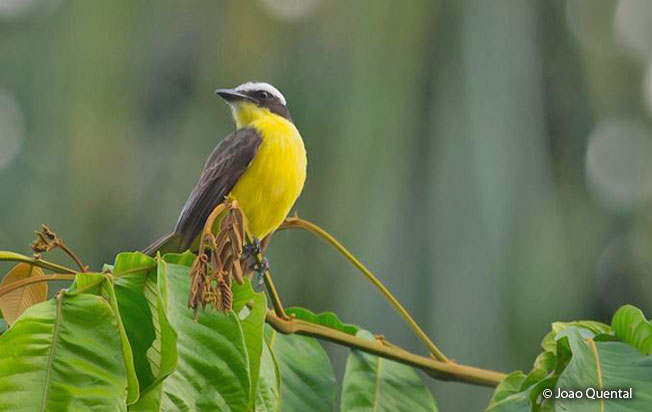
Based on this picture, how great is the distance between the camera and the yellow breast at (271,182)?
2.48m

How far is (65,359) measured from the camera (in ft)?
3.16

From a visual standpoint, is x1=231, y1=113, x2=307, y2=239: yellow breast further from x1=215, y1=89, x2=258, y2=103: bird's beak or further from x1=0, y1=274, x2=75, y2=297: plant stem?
x1=0, y1=274, x2=75, y2=297: plant stem

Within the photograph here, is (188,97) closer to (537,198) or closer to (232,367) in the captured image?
(537,198)

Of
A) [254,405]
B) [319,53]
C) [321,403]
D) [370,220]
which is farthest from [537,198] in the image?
[254,405]

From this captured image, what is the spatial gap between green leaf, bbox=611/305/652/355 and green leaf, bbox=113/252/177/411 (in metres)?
0.64

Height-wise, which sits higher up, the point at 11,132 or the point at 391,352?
the point at 11,132

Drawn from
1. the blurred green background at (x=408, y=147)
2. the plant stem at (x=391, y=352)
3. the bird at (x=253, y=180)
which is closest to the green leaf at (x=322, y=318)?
the plant stem at (x=391, y=352)

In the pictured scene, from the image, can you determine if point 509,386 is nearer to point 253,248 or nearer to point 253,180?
point 253,248

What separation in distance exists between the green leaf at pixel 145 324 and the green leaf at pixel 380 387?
1.49 ft

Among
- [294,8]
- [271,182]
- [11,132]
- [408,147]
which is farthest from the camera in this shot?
[294,8]

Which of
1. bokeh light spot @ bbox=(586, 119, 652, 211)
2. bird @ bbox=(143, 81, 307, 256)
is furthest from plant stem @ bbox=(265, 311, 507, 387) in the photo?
bokeh light spot @ bbox=(586, 119, 652, 211)

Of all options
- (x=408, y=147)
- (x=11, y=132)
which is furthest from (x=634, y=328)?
(x=11, y=132)

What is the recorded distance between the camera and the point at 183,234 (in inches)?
90.4

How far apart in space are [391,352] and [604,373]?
351mm
